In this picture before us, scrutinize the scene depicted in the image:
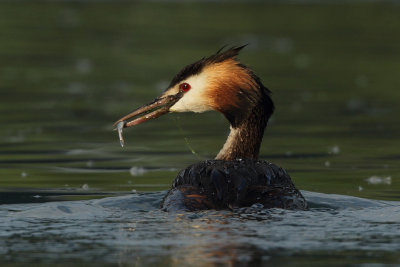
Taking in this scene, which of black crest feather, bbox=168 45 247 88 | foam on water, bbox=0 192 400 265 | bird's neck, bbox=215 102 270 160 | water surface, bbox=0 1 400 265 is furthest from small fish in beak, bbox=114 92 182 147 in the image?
foam on water, bbox=0 192 400 265

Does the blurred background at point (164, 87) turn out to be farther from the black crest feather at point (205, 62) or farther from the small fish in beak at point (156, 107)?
the black crest feather at point (205, 62)

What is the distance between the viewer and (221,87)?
10.4 meters

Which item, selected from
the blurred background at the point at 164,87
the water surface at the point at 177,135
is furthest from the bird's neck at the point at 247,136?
the blurred background at the point at 164,87

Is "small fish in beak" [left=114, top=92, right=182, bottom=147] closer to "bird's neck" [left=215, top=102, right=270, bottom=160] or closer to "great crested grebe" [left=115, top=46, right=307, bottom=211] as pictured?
"great crested grebe" [left=115, top=46, right=307, bottom=211]

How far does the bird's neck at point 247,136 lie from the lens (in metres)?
10.4

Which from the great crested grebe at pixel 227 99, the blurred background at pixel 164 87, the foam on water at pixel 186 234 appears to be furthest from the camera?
the blurred background at pixel 164 87

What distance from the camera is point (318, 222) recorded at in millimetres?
8305

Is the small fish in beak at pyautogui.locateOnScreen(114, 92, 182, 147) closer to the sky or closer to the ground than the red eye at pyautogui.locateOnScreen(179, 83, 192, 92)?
closer to the ground

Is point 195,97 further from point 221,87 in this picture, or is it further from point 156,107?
point 156,107

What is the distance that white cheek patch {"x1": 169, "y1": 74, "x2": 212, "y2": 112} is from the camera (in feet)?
34.3

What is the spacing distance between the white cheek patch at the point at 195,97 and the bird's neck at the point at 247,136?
0.42 m

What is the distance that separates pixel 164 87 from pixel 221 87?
8382mm

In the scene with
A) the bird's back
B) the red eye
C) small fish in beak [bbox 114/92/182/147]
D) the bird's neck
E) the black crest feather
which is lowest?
the bird's back

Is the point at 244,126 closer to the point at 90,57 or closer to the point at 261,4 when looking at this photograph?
the point at 90,57
